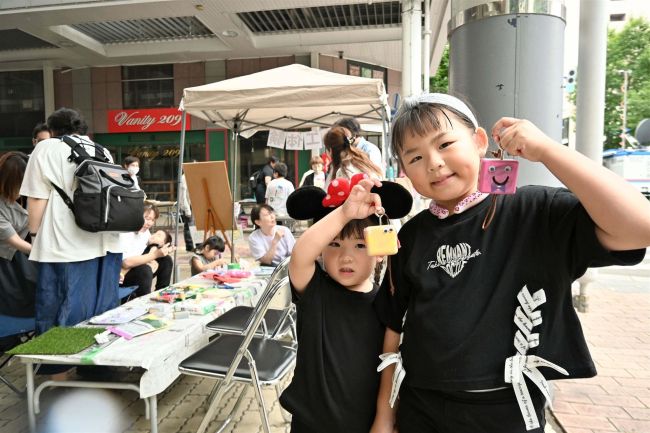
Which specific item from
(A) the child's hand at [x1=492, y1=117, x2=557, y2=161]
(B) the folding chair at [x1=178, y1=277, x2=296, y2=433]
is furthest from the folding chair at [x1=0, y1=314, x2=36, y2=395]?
(A) the child's hand at [x1=492, y1=117, x2=557, y2=161]

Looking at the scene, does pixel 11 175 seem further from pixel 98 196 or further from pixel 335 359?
pixel 335 359

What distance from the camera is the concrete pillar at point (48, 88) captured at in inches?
666

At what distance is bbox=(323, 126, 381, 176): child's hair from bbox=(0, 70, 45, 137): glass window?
17.7 metres

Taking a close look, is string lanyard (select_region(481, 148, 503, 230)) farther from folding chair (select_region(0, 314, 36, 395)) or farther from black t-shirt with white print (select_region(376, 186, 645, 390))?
folding chair (select_region(0, 314, 36, 395))

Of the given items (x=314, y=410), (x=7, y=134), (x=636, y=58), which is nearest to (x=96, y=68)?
(x=7, y=134)

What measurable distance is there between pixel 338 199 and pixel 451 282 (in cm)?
47

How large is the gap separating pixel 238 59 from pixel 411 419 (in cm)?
1677

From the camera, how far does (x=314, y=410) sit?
140 cm

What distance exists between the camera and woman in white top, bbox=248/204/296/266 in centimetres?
496

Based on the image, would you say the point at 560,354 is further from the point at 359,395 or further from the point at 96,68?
the point at 96,68

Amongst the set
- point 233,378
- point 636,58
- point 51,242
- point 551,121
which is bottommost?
point 233,378

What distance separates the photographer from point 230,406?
3209 millimetres

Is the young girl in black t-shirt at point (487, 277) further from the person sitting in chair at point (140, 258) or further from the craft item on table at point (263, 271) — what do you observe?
the person sitting in chair at point (140, 258)

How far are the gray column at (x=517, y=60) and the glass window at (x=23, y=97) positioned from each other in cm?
1927
